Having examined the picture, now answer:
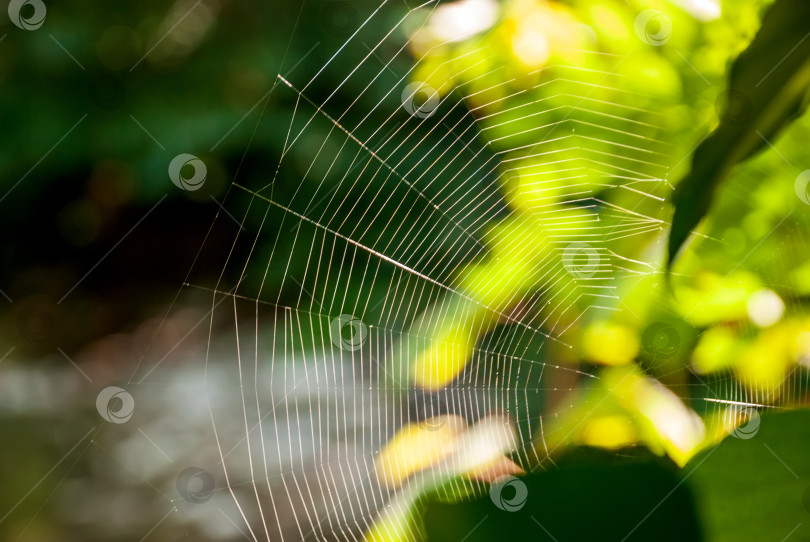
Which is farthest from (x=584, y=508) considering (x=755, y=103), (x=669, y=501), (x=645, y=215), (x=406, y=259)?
(x=406, y=259)

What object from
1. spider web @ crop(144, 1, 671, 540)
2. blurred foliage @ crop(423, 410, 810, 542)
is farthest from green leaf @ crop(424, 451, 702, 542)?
spider web @ crop(144, 1, 671, 540)

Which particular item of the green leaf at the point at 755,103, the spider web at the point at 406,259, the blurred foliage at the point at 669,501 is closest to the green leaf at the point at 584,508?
the blurred foliage at the point at 669,501

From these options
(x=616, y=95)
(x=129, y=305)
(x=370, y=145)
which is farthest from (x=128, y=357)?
(x=616, y=95)

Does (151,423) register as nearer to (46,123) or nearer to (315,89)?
(46,123)

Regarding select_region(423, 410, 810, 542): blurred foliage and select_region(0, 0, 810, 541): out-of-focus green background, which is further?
select_region(0, 0, 810, 541): out-of-focus green background

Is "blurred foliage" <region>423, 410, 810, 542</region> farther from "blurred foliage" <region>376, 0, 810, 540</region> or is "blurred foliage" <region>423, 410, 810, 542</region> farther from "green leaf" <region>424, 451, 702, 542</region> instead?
"blurred foliage" <region>376, 0, 810, 540</region>

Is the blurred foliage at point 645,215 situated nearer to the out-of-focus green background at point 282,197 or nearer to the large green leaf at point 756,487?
the out-of-focus green background at point 282,197

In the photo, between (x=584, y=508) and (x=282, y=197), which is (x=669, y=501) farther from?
(x=282, y=197)
